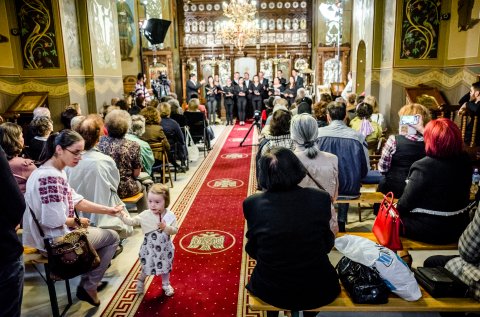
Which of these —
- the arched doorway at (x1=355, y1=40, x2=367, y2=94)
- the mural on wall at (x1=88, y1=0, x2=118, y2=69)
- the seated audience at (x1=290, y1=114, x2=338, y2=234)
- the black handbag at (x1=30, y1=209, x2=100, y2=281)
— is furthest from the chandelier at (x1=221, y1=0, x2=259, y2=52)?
the black handbag at (x1=30, y1=209, x2=100, y2=281)

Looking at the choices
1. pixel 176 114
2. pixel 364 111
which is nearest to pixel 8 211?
pixel 364 111

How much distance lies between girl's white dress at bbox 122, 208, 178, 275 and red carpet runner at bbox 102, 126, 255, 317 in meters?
0.26

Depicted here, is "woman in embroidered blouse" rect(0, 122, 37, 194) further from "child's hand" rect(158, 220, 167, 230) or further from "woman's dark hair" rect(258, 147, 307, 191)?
"woman's dark hair" rect(258, 147, 307, 191)

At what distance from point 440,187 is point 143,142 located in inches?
142

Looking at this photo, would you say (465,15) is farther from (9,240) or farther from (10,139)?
(9,240)

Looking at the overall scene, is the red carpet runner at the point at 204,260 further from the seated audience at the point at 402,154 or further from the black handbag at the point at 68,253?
the seated audience at the point at 402,154

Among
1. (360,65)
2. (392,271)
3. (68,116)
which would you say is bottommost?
(392,271)

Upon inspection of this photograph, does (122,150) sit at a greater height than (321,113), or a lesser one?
lesser

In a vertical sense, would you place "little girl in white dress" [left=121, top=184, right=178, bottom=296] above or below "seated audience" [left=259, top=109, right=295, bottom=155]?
below

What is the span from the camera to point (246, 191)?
5953mm

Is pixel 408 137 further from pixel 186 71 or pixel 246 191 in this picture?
pixel 186 71

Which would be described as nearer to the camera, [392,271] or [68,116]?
[392,271]

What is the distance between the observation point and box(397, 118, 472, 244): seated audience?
261 cm

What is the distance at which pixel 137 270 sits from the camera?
3.64 m
